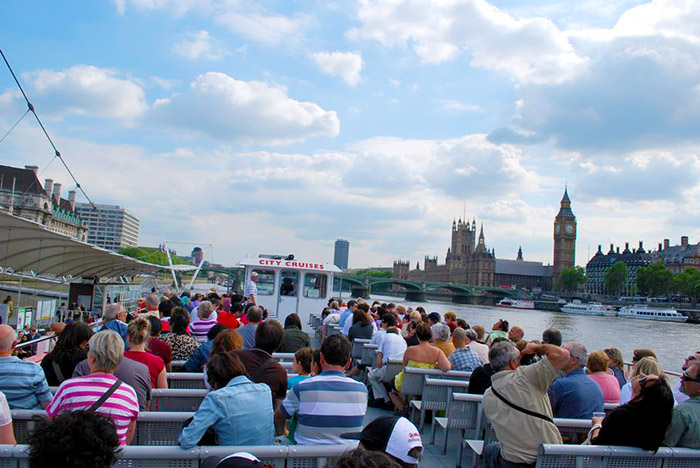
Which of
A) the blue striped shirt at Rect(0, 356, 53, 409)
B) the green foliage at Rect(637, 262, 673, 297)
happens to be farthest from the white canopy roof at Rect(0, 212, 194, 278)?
the green foliage at Rect(637, 262, 673, 297)

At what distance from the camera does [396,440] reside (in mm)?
2459

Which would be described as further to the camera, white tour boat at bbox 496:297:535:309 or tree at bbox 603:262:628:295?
tree at bbox 603:262:628:295

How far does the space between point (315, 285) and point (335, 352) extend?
1358 centimetres

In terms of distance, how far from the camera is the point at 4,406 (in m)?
3.09

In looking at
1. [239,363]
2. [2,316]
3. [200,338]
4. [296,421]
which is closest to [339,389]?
[296,421]

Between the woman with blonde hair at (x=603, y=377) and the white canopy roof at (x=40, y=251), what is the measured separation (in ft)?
30.3

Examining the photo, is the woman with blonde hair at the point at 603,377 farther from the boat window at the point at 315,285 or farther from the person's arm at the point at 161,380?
the boat window at the point at 315,285

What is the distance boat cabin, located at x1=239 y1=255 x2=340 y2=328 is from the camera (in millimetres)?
16984

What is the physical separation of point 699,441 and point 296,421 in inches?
106

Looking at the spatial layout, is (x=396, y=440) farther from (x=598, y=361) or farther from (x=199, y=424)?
(x=598, y=361)

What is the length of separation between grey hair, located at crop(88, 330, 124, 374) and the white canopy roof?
7.51m

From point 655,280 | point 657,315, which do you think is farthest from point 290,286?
point 655,280

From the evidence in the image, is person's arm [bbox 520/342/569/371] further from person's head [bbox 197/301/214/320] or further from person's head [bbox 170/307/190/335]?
person's head [bbox 197/301/214/320]

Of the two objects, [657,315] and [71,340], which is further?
[657,315]
